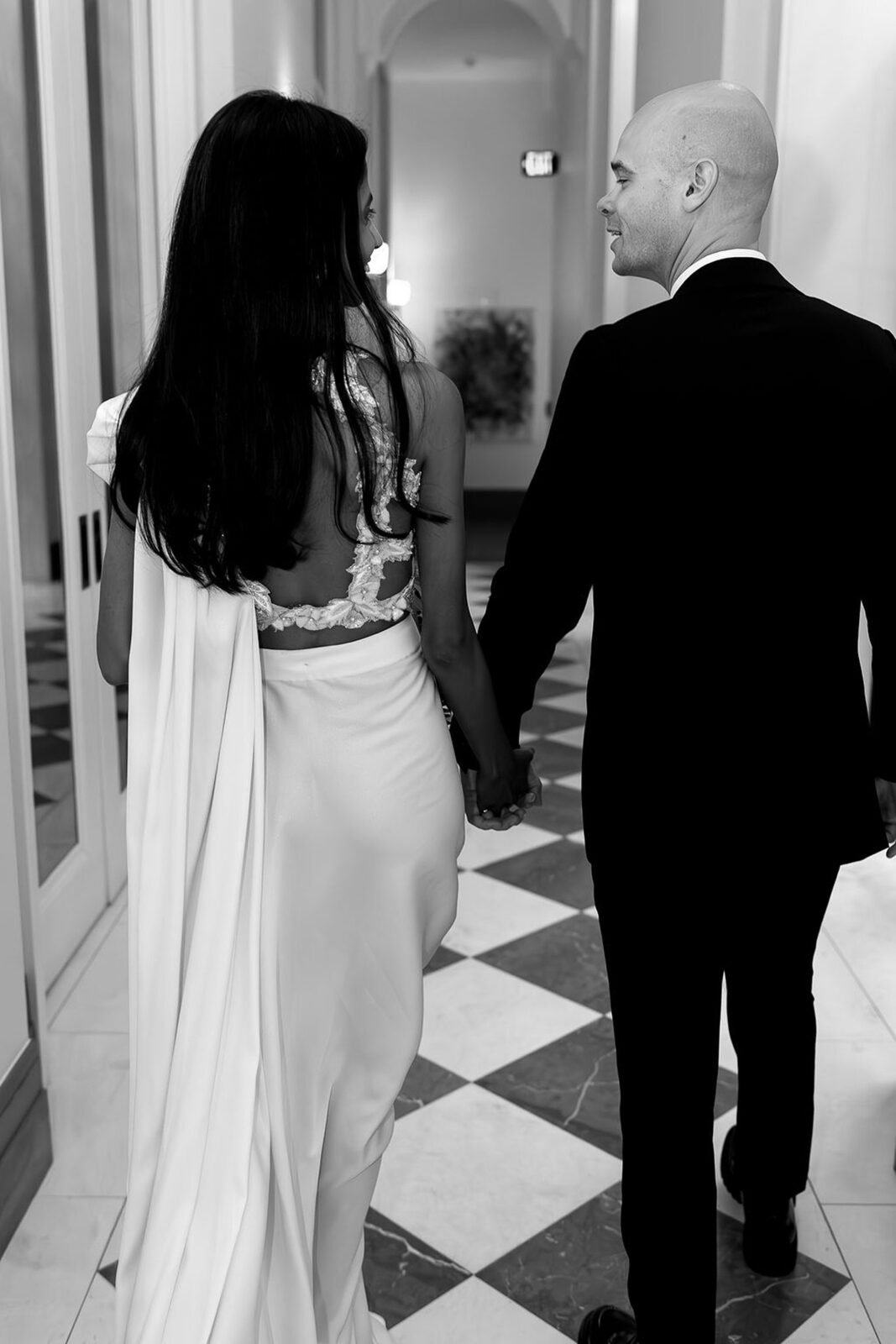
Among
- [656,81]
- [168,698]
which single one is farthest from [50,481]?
[656,81]

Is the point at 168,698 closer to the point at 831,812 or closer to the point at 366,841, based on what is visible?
the point at 366,841

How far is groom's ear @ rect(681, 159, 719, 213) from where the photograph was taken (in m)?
1.60

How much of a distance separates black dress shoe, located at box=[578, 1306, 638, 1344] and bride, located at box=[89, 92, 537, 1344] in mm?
409

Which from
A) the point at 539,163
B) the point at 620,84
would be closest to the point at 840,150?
the point at 620,84

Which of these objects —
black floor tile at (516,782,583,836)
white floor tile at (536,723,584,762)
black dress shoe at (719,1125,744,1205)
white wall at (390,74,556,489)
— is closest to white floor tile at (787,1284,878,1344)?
black dress shoe at (719,1125,744,1205)

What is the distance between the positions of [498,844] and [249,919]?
279 cm

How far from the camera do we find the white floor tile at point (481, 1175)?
2172 millimetres

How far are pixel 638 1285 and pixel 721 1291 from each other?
14.8 inches

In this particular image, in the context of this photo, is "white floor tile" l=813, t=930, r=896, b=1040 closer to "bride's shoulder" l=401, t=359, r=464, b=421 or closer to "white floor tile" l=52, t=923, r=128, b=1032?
"white floor tile" l=52, t=923, r=128, b=1032

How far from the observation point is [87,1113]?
253 cm

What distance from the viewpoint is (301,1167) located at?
5.20 ft

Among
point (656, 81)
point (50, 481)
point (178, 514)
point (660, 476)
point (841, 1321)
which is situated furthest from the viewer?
point (656, 81)

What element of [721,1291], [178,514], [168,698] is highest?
[178,514]

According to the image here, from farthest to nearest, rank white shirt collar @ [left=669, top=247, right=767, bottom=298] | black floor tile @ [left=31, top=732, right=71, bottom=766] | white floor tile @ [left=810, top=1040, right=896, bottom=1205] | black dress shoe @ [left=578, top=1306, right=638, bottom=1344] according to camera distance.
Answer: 1. black floor tile @ [left=31, top=732, right=71, bottom=766]
2. white floor tile @ [left=810, top=1040, right=896, bottom=1205]
3. black dress shoe @ [left=578, top=1306, right=638, bottom=1344]
4. white shirt collar @ [left=669, top=247, right=767, bottom=298]
